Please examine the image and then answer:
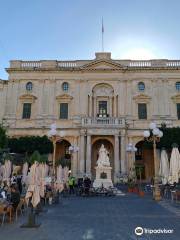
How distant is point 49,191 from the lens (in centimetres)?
1755

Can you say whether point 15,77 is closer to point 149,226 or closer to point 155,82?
point 155,82

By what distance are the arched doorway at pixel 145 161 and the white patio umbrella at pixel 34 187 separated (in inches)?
1088

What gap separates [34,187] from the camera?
409 inches

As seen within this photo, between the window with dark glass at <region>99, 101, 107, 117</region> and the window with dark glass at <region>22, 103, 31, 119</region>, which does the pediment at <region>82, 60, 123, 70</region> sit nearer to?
the window with dark glass at <region>99, 101, 107, 117</region>

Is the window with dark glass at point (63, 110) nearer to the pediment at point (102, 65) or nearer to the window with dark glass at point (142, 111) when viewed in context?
the pediment at point (102, 65)

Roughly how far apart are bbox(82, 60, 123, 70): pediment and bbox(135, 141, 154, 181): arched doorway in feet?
36.7


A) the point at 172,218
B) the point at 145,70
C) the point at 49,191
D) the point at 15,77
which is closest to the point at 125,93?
the point at 145,70

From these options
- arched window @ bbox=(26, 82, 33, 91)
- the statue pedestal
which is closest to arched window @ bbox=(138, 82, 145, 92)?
arched window @ bbox=(26, 82, 33, 91)

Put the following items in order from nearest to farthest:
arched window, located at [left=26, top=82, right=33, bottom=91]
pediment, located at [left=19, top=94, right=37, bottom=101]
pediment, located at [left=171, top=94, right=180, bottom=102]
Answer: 1. pediment, located at [left=171, top=94, right=180, bottom=102]
2. pediment, located at [left=19, top=94, right=37, bottom=101]
3. arched window, located at [left=26, top=82, right=33, bottom=91]

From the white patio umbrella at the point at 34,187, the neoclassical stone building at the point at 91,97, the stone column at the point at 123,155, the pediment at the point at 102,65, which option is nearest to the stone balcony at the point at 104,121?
the neoclassical stone building at the point at 91,97

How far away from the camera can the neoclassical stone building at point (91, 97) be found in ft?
125

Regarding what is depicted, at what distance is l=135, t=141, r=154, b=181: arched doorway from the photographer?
37.5 meters

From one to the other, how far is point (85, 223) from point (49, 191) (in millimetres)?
7469

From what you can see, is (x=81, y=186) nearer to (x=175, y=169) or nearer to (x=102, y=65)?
(x=175, y=169)
